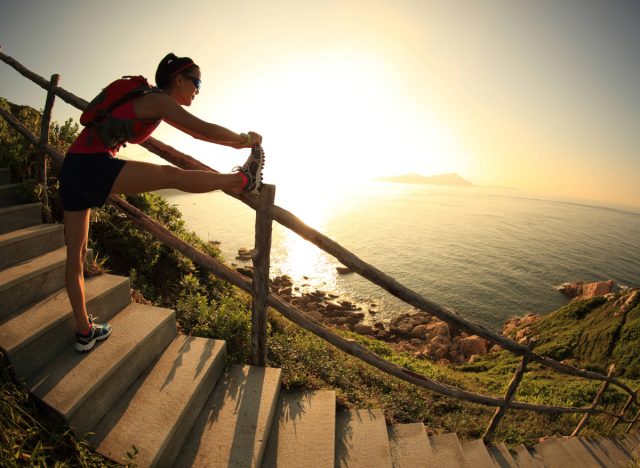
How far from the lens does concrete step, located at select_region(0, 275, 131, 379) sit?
2322mm

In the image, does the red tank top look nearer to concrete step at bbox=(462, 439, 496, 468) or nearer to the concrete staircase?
the concrete staircase

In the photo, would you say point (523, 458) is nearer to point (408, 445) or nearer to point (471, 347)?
point (408, 445)

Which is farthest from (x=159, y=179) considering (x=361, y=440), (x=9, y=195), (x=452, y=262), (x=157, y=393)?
(x=452, y=262)

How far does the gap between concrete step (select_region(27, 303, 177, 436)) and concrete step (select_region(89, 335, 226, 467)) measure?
0.35 ft

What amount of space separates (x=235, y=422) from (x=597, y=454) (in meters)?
6.63

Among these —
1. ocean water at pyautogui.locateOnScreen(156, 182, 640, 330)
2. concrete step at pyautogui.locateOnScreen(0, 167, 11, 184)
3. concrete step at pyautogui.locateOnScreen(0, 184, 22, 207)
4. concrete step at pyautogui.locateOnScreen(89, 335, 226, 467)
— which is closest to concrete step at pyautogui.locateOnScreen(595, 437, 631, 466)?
concrete step at pyautogui.locateOnScreen(89, 335, 226, 467)

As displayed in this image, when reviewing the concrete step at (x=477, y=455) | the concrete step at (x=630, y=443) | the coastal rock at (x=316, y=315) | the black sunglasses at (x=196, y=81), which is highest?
the black sunglasses at (x=196, y=81)

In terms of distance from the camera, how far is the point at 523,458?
170 inches

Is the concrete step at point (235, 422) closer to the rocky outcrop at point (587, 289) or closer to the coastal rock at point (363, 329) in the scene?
the coastal rock at point (363, 329)

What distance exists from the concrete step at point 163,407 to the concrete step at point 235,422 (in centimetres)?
11

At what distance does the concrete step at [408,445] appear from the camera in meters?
3.30

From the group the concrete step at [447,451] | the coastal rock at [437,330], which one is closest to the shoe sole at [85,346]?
the concrete step at [447,451]

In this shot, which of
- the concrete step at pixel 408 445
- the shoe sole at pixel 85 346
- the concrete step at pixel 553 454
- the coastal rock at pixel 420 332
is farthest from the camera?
the coastal rock at pixel 420 332

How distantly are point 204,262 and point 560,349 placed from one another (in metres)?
22.1
